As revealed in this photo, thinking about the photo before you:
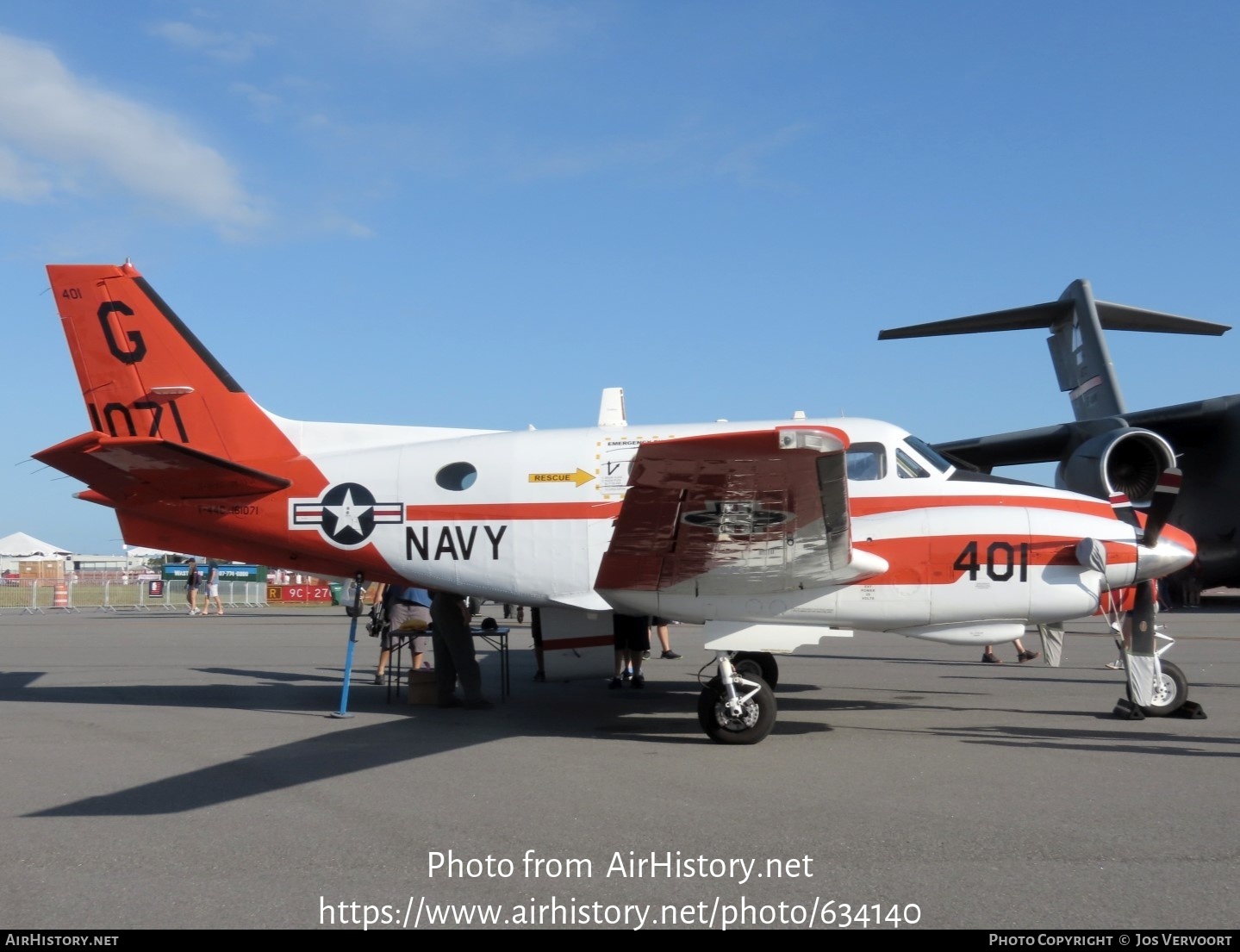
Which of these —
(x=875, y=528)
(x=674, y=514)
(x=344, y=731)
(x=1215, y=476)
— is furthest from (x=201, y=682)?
(x=1215, y=476)

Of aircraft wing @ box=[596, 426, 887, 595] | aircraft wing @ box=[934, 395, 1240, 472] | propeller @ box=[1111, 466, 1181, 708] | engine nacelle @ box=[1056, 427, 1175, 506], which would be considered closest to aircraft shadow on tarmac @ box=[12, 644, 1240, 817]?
propeller @ box=[1111, 466, 1181, 708]

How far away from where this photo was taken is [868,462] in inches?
360

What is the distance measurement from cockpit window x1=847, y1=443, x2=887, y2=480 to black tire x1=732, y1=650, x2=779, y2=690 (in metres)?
1.95

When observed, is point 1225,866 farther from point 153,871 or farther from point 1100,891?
point 153,871

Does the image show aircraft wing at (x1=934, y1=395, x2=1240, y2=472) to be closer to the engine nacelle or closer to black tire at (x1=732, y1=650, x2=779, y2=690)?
the engine nacelle

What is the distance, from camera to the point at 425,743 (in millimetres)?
8156

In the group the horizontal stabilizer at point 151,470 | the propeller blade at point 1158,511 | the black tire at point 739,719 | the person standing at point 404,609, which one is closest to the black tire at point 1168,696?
A: the propeller blade at point 1158,511

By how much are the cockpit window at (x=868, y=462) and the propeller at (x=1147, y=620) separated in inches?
91.9

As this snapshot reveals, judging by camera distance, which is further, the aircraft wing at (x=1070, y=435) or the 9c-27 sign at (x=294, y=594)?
the 9c-27 sign at (x=294, y=594)

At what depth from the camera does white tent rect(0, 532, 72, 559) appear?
3324 inches

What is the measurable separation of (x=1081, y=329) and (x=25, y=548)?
296ft

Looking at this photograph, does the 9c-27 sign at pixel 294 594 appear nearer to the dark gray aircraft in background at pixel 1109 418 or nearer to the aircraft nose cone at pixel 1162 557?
the dark gray aircraft in background at pixel 1109 418

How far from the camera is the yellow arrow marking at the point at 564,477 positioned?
9359 mm

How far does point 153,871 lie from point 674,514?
4187 mm
